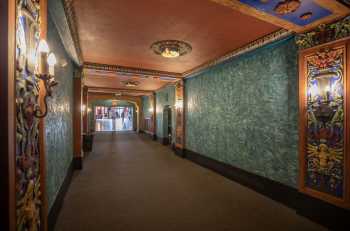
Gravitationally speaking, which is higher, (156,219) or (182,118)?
(182,118)

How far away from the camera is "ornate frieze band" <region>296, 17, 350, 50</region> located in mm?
2193

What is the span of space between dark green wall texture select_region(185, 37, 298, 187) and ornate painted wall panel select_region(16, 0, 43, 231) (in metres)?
3.48

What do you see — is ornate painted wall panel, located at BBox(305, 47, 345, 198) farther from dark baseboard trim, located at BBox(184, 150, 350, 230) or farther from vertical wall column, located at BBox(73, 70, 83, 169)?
vertical wall column, located at BBox(73, 70, 83, 169)

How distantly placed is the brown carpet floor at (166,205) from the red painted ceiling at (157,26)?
2968 mm

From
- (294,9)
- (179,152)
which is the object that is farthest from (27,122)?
(179,152)

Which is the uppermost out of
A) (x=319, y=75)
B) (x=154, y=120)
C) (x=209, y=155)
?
(x=319, y=75)

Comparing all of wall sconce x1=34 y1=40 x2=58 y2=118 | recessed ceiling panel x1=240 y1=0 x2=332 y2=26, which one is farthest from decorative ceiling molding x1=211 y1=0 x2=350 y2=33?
wall sconce x1=34 y1=40 x2=58 y2=118

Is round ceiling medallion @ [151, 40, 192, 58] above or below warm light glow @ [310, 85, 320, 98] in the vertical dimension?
above

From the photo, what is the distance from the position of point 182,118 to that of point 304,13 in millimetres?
4653

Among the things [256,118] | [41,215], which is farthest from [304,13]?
[41,215]

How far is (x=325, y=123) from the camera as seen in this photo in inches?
93.3

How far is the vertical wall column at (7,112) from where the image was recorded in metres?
1.00

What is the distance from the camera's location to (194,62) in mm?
4797

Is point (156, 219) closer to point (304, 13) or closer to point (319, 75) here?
point (319, 75)
